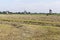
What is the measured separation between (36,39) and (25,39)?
126 centimetres

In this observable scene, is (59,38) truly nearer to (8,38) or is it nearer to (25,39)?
(25,39)

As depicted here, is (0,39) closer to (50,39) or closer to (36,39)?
(36,39)

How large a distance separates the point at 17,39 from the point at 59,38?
4.75 meters

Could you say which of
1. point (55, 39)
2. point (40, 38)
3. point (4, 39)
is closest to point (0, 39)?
point (4, 39)

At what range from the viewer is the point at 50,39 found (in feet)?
79.4

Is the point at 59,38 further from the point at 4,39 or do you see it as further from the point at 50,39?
the point at 4,39

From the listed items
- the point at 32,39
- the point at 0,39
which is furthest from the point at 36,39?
the point at 0,39


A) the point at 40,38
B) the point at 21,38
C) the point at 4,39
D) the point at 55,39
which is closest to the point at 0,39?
the point at 4,39

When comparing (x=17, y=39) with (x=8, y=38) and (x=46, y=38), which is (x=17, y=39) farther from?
(x=46, y=38)

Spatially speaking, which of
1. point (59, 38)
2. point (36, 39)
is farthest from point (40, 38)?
point (59, 38)

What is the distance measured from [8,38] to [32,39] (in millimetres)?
2821

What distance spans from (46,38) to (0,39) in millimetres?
Answer: 5195

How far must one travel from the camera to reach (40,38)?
2498 centimetres

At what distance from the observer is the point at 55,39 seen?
79.2 feet
